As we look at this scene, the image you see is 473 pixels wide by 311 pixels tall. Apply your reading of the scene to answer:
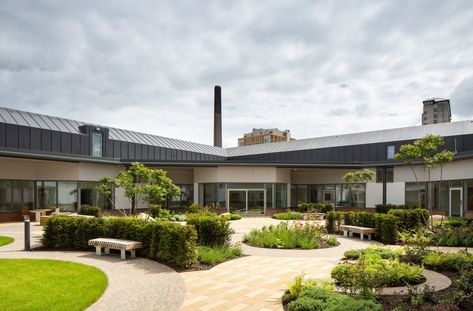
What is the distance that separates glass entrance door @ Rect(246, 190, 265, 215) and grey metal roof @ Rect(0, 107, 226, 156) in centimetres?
1314

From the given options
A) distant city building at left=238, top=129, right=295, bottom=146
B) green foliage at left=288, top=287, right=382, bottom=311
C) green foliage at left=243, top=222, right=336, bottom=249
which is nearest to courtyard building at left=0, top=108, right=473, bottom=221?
green foliage at left=243, top=222, right=336, bottom=249

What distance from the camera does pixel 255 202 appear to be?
100 ft

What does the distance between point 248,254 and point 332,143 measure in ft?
97.5

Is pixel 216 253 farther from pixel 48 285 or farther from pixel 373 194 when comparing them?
pixel 373 194

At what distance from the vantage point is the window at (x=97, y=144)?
3145 cm

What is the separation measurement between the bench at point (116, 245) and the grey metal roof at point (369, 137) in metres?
29.3

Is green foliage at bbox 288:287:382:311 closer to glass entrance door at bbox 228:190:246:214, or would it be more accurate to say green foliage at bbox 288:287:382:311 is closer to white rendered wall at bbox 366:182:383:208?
glass entrance door at bbox 228:190:246:214

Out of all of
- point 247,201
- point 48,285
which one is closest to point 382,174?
point 247,201

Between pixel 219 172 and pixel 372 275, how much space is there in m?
23.0

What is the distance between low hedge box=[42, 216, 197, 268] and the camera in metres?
10.3

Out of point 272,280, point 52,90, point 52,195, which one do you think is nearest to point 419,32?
point 272,280

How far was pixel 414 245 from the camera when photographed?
36.2ft

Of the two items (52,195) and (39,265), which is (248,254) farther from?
(52,195)

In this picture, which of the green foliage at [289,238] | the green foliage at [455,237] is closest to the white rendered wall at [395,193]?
the green foliage at [455,237]
